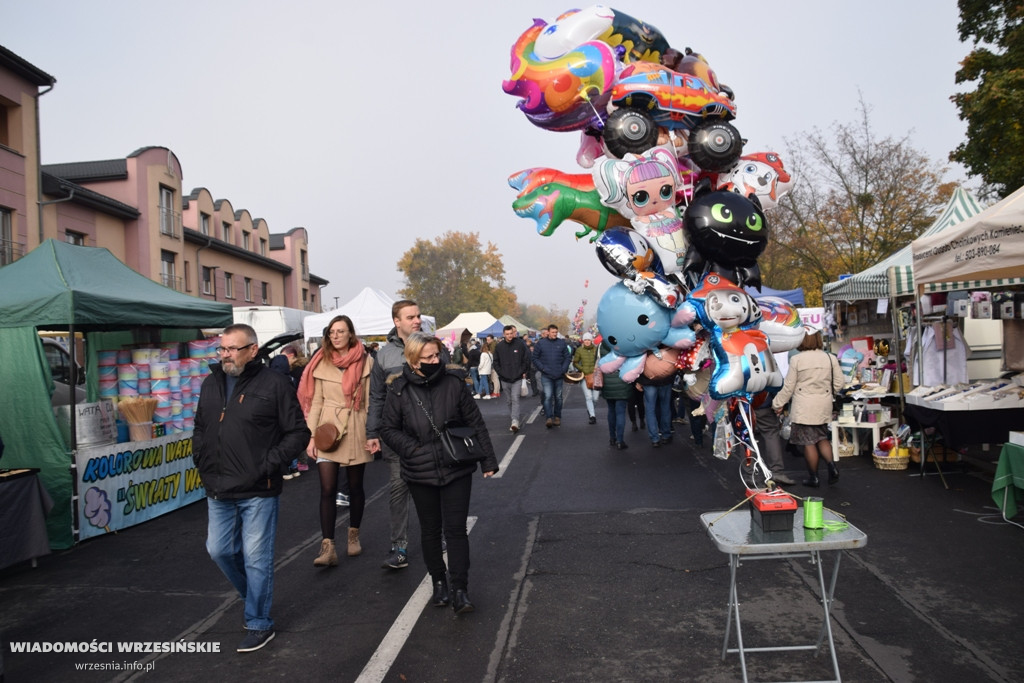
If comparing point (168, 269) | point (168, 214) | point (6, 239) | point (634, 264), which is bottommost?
point (634, 264)

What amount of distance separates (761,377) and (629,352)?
86cm

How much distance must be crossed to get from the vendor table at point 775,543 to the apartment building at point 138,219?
1793cm

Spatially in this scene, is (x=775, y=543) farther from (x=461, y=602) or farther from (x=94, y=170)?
(x=94, y=170)

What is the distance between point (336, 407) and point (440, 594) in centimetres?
180

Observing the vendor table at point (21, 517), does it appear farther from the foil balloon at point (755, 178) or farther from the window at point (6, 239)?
the window at point (6, 239)

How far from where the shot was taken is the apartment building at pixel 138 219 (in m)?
17.7

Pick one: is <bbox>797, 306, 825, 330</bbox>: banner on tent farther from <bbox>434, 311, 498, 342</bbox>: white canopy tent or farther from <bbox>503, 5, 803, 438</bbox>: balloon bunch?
<bbox>434, 311, 498, 342</bbox>: white canopy tent

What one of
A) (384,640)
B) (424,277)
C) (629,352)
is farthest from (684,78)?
(424,277)

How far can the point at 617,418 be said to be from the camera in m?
10.9

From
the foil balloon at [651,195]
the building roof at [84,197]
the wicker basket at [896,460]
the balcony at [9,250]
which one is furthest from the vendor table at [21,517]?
the building roof at [84,197]

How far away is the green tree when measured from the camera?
14909mm

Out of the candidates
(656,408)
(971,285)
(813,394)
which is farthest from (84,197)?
(971,285)

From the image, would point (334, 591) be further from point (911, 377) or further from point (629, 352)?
point (911, 377)

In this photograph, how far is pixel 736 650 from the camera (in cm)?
369
